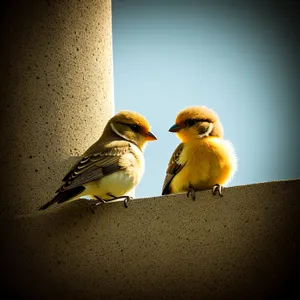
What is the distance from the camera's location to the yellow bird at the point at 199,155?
4430mm

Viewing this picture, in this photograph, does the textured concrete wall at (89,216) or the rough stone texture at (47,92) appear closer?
the textured concrete wall at (89,216)

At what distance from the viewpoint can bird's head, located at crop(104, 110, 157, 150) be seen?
5.04 meters

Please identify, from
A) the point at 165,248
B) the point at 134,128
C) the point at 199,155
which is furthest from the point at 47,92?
the point at 165,248

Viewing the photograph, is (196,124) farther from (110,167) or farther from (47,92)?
(47,92)

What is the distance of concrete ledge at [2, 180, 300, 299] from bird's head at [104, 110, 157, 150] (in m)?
1.16

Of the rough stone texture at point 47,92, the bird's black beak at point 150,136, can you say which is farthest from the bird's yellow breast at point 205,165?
the rough stone texture at point 47,92

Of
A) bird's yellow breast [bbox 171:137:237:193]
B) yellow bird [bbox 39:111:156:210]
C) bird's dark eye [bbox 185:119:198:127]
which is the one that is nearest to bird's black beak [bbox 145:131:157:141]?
yellow bird [bbox 39:111:156:210]

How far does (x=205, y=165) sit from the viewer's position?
442 centimetres

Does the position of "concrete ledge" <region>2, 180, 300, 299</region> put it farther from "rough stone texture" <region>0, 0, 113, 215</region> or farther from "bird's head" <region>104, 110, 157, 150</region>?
"bird's head" <region>104, 110, 157, 150</region>

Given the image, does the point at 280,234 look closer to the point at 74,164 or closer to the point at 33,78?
the point at 74,164

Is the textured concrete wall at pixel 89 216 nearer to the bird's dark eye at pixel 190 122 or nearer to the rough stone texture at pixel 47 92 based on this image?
the rough stone texture at pixel 47 92

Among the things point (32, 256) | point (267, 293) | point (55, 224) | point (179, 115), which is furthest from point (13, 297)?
point (179, 115)

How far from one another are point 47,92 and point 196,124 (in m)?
1.34

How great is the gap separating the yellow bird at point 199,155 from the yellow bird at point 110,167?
1.01 feet
